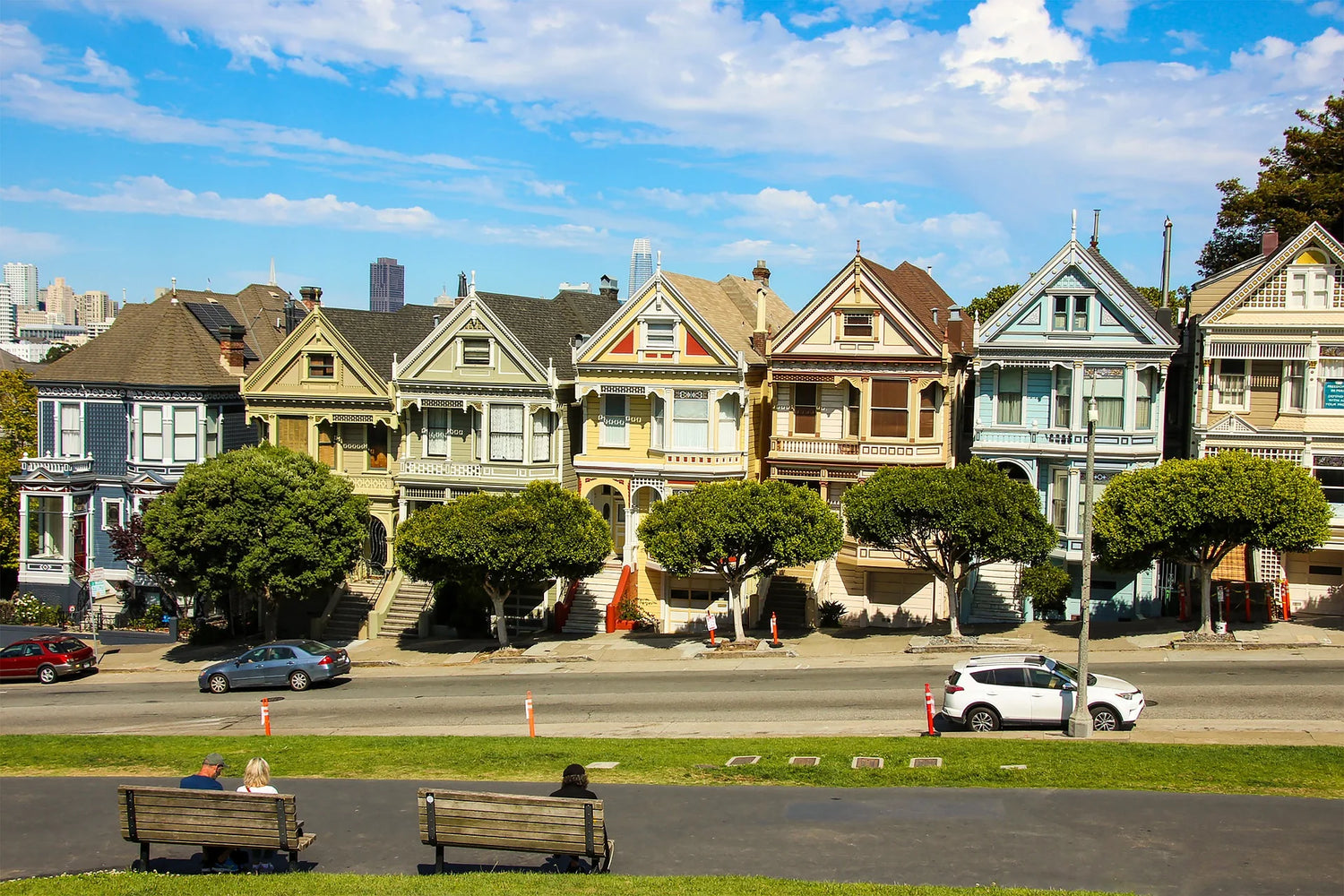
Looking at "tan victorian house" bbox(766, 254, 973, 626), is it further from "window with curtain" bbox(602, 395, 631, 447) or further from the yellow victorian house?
"window with curtain" bbox(602, 395, 631, 447)

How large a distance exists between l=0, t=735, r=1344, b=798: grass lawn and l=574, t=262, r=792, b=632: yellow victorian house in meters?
18.3

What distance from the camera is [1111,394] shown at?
126 ft

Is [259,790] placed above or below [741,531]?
below

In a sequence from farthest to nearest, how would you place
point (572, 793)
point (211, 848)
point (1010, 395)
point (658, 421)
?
1. point (658, 421)
2. point (1010, 395)
3. point (211, 848)
4. point (572, 793)

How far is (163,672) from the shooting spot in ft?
→ 132

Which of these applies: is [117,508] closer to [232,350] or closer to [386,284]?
[232,350]

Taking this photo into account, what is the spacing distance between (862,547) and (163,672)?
2370 centimetres

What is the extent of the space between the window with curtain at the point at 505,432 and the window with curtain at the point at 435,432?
2149mm

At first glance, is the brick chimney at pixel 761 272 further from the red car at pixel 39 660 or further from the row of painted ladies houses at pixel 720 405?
the red car at pixel 39 660

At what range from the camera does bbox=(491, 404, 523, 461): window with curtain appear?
44188 millimetres

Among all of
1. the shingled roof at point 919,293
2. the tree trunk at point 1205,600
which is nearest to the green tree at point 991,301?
the shingled roof at point 919,293

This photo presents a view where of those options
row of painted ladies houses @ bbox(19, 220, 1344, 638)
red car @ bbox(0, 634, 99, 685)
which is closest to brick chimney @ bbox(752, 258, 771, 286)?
row of painted ladies houses @ bbox(19, 220, 1344, 638)

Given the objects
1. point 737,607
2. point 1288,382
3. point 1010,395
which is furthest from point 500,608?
point 1288,382

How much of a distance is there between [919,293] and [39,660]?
3315 cm
